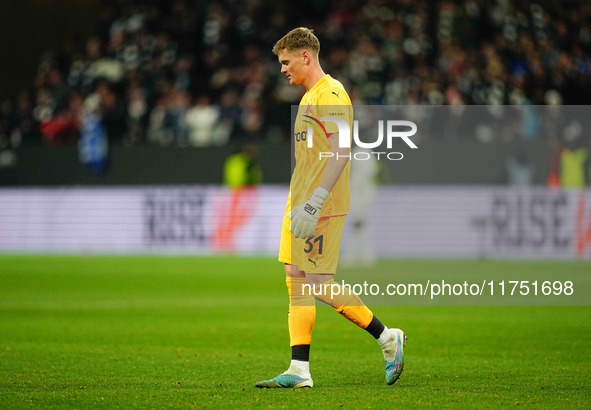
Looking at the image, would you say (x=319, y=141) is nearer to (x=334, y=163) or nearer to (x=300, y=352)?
(x=334, y=163)

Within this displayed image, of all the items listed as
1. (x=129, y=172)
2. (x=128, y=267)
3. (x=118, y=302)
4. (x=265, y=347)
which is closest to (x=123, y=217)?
(x=129, y=172)

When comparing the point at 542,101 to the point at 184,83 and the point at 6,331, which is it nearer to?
the point at 184,83

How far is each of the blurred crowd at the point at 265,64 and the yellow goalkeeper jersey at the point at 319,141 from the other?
14.6m

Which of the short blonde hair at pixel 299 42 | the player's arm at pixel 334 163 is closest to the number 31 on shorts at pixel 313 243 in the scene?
the player's arm at pixel 334 163

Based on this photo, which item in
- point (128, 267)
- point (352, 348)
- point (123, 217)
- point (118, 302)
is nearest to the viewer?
point (352, 348)

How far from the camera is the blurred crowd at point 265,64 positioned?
2138cm

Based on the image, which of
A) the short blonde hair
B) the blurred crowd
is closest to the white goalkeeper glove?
the short blonde hair

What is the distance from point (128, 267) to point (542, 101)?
29.4 feet

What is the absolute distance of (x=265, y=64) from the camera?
939 inches

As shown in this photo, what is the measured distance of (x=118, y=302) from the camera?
12977mm

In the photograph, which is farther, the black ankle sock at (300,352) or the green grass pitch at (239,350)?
the black ankle sock at (300,352)

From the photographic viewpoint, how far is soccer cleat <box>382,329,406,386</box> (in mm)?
6652

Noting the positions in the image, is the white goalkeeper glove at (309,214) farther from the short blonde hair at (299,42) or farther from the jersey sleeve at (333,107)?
the short blonde hair at (299,42)

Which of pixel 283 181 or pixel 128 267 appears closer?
pixel 128 267
